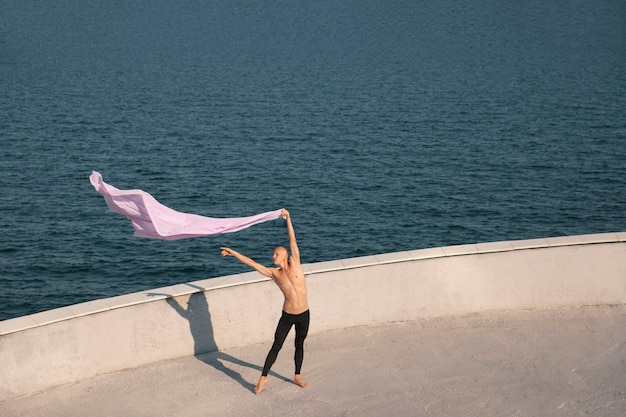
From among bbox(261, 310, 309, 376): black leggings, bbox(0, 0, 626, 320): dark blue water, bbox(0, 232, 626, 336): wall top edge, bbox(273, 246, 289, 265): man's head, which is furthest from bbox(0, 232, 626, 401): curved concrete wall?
bbox(0, 0, 626, 320): dark blue water

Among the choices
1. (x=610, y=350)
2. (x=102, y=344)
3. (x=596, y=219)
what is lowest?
(x=596, y=219)

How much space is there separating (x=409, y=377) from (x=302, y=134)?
41.1m

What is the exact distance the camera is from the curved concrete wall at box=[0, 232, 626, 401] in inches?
493

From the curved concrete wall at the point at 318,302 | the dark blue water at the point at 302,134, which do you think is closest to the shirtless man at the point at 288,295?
the curved concrete wall at the point at 318,302

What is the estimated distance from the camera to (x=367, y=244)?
3828 cm

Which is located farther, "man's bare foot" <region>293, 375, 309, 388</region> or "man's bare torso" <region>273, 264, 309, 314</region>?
"man's bare foot" <region>293, 375, 309, 388</region>

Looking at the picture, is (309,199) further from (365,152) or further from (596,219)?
(596,219)

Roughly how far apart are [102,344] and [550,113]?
4799 centimetres

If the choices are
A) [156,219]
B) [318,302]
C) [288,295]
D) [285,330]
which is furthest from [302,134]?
[288,295]

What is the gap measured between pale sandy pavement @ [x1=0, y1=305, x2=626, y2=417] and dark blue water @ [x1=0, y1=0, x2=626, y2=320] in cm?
2114

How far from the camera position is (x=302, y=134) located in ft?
175

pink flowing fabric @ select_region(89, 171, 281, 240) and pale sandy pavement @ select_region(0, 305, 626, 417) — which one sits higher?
pink flowing fabric @ select_region(89, 171, 281, 240)

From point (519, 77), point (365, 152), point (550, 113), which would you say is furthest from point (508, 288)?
point (519, 77)

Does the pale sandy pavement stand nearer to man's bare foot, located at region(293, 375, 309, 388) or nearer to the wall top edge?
man's bare foot, located at region(293, 375, 309, 388)
